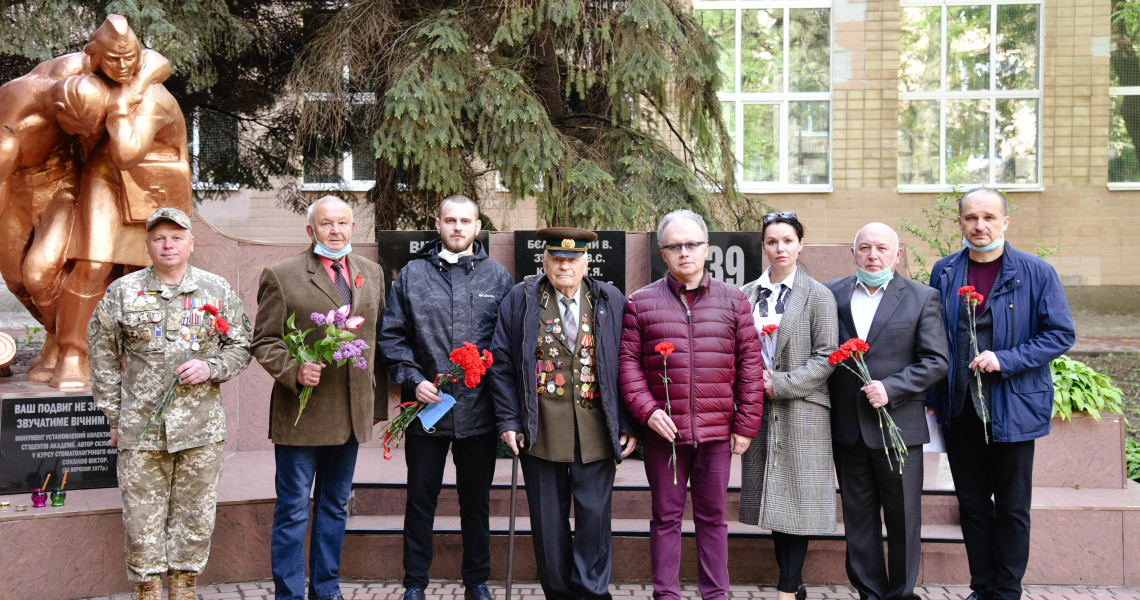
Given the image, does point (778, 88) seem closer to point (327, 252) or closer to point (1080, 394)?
point (1080, 394)

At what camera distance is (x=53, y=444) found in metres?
4.83

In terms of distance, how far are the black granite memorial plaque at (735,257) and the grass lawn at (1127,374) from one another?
4411 millimetres

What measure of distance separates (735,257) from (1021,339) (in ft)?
7.35

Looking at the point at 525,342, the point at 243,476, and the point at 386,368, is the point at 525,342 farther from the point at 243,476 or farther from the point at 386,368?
the point at 243,476

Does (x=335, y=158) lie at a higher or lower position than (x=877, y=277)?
higher

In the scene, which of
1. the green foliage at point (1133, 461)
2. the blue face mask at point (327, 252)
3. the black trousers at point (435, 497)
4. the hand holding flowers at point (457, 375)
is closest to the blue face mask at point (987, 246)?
the hand holding flowers at point (457, 375)

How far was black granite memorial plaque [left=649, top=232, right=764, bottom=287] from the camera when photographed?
6105 mm

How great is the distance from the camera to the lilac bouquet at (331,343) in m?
3.89

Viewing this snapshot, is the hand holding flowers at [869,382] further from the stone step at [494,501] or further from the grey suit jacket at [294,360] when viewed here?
the grey suit jacket at [294,360]

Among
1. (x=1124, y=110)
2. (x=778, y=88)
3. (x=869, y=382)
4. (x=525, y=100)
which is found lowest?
(x=869, y=382)

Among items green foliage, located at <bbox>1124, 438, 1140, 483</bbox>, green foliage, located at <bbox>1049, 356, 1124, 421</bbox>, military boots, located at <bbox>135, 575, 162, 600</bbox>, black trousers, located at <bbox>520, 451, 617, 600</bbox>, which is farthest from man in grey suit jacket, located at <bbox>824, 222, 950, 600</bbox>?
military boots, located at <bbox>135, 575, 162, 600</bbox>

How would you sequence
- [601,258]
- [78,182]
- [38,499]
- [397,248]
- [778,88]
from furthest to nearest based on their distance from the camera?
[778,88], [601,258], [397,248], [78,182], [38,499]

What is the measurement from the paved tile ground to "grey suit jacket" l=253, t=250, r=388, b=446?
3.09ft

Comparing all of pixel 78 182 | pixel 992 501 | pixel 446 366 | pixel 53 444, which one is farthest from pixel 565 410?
pixel 78 182
